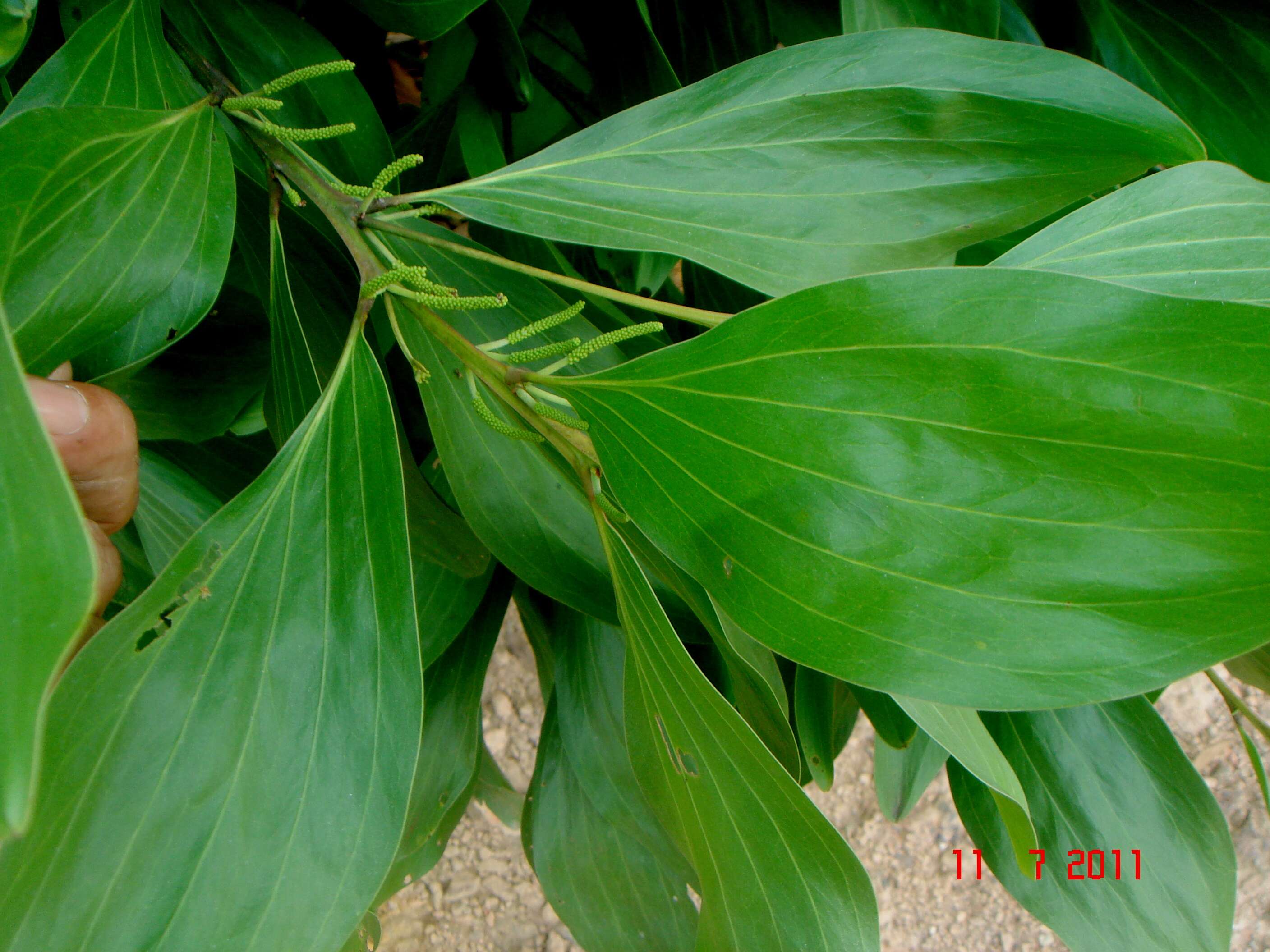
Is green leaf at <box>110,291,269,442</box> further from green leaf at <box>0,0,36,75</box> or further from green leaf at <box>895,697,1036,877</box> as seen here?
green leaf at <box>895,697,1036,877</box>

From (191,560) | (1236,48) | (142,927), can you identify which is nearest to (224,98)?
(191,560)

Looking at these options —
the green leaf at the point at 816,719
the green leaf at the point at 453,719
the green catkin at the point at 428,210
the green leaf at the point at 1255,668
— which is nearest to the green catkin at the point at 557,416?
the green catkin at the point at 428,210

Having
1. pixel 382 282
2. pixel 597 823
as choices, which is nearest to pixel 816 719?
pixel 597 823

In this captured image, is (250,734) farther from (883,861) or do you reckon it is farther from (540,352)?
(883,861)

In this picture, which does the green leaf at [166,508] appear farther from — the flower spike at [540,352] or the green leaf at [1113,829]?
the green leaf at [1113,829]

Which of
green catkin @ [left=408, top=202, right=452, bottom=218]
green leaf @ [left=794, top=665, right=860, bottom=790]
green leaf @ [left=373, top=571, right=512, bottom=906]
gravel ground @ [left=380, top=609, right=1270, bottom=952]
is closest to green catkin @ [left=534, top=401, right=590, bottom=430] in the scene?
green catkin @ [left=408, top=202, right=452, bottom=218]

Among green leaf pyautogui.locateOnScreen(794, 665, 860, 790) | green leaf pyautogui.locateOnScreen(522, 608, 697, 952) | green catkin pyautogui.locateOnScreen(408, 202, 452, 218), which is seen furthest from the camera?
green leaf pyautogui.locateOnScreen(522, 608, 697, 952)
